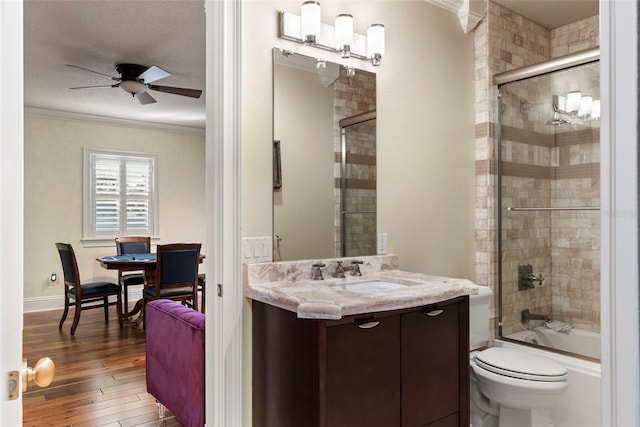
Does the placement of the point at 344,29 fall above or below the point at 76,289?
above

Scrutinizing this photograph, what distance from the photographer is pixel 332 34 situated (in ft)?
7.70

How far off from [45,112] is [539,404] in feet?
21.3

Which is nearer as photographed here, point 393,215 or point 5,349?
point 5,349

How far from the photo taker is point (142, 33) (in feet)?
11.6

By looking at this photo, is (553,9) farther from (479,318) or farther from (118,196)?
(118,196)

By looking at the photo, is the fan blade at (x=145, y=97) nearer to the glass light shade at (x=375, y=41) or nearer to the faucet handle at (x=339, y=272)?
the glass light shade at (x=375, y=41)

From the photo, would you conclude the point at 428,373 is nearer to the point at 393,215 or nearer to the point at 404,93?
the point at 393,215

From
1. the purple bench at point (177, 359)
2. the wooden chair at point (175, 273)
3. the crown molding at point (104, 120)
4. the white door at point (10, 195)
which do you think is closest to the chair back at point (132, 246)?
the wooden chair at point (175, 273)

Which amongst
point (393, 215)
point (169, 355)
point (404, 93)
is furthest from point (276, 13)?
point (169, 355)

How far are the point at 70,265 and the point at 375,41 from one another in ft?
13.5

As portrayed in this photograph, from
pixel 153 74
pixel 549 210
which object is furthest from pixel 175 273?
pixel 549 210

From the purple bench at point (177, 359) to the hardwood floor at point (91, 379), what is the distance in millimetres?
265

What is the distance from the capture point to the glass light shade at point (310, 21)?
212 cm

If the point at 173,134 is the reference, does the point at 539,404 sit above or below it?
below
